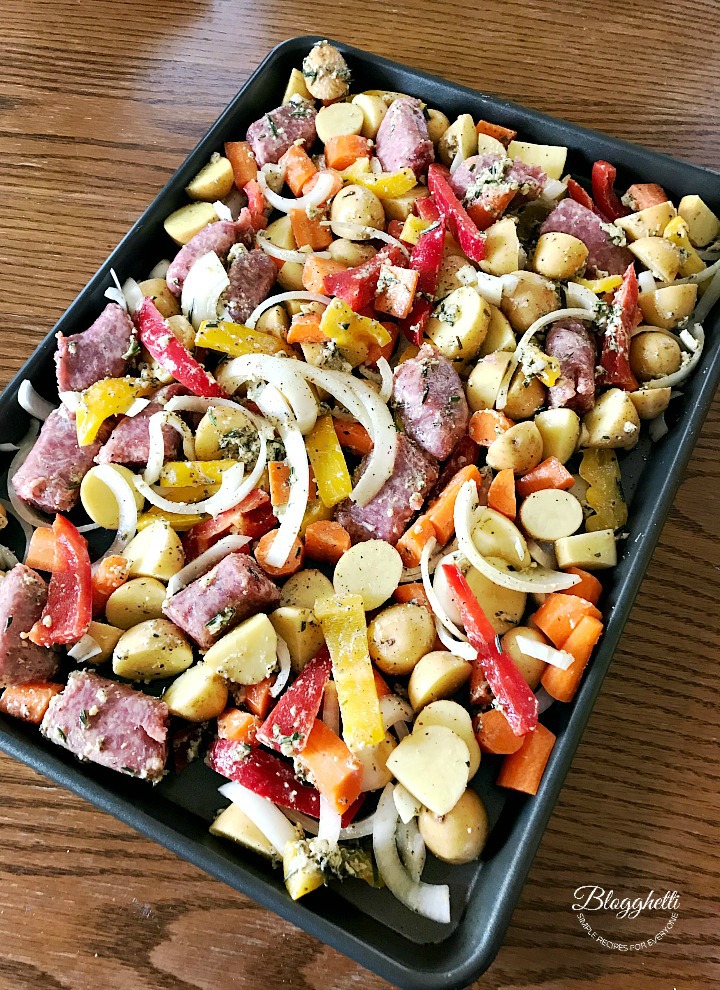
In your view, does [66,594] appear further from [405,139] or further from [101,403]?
[405,139]

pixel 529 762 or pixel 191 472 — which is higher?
pixel 191 472

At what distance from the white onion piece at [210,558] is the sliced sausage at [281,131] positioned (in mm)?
1045

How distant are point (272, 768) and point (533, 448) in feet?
2.79

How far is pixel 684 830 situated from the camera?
5.51ft

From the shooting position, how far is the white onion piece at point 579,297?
1.96 metres

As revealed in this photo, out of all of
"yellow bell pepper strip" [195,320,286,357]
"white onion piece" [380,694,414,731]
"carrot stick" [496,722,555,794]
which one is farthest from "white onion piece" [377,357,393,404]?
"carrot stick" [496,722,555,794]

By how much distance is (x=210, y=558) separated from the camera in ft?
5.78

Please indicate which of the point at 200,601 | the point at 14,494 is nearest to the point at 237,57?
the point at 14,494

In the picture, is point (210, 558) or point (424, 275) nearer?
point (210, 558)

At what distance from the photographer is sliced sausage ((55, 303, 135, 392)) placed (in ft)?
6.11

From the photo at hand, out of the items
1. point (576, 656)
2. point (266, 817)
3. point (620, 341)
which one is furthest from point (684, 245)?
point (266, 817)

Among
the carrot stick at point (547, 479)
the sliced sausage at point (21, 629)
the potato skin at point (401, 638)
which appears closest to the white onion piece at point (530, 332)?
the carrot stick at point (547, 479)

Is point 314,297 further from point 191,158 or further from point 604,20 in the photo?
point 604,20

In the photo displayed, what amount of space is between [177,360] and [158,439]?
0.19 metres
